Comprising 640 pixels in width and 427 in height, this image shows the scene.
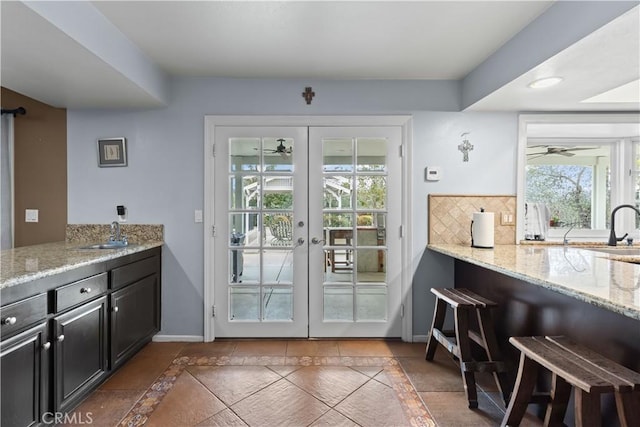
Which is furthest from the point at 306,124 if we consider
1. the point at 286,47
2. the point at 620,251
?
the point at 620,251

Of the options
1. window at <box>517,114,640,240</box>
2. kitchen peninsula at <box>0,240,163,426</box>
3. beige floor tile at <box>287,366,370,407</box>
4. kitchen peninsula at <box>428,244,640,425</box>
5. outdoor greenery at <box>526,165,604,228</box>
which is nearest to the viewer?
kitchen peninsula at <box>428,244,640,425</box>

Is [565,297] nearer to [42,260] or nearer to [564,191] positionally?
[564,191]

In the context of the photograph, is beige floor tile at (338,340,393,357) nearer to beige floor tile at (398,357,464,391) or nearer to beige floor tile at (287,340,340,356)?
beige floor tile at (287,340,340,356)

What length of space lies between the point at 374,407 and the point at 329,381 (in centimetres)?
39

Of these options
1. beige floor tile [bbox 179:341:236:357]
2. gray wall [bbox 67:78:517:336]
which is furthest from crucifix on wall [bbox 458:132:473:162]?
beige floor tile [bbox 179:341:236:357]

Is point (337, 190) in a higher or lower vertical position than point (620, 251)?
higher

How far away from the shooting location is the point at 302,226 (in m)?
3.06

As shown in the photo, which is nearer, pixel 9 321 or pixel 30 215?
pixel 9 321

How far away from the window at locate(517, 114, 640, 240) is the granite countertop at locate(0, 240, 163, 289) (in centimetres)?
361

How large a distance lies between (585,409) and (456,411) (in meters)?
0.83

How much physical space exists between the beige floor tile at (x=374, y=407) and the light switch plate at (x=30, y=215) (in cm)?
293

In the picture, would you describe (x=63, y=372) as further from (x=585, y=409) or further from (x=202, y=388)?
(x=585, y=409)

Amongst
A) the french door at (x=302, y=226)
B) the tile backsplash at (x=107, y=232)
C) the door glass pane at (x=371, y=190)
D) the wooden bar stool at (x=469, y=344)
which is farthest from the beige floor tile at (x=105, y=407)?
the door glass pane at (x=371, y=190)

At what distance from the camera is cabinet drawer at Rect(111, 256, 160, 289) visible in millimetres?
2328
